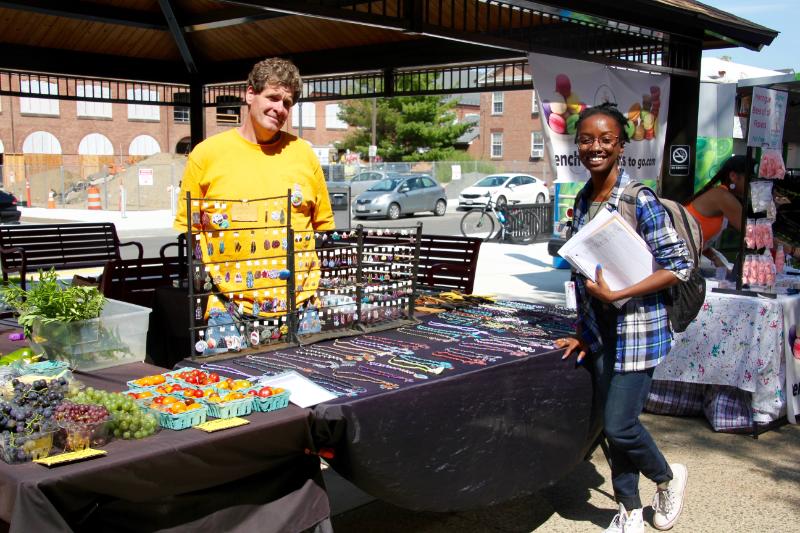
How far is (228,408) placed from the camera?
2750 mm

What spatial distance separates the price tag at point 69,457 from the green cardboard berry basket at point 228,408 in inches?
16.6

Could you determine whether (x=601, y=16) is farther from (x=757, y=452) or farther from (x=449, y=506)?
(x=449, y=506)

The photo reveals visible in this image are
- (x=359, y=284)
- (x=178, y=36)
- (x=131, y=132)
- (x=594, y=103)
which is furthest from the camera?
(x=131, y=132)

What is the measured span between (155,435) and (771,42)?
7071 millimetres

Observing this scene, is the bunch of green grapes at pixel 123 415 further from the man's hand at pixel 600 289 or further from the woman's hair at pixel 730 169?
the woman's hair at pixel 730 169

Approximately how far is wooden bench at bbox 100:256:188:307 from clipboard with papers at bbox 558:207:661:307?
328 cm

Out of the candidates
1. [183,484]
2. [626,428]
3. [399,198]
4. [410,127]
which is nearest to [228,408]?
[183,484]

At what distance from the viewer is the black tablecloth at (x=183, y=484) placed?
224cm

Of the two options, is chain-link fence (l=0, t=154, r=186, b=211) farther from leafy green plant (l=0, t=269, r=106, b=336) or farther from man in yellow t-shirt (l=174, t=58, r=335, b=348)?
leafy green plant (l=0, t=269, r=106, b=336)

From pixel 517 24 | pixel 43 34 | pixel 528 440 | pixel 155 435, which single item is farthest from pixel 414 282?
pixel 43 34

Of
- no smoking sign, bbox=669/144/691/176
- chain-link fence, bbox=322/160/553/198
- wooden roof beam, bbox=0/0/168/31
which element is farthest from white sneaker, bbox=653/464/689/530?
chain-link fence, bbox=322/160/553/198

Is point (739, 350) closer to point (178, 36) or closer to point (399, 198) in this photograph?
point (178, 36)

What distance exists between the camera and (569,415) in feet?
13.2

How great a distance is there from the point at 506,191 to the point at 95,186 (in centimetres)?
1660
